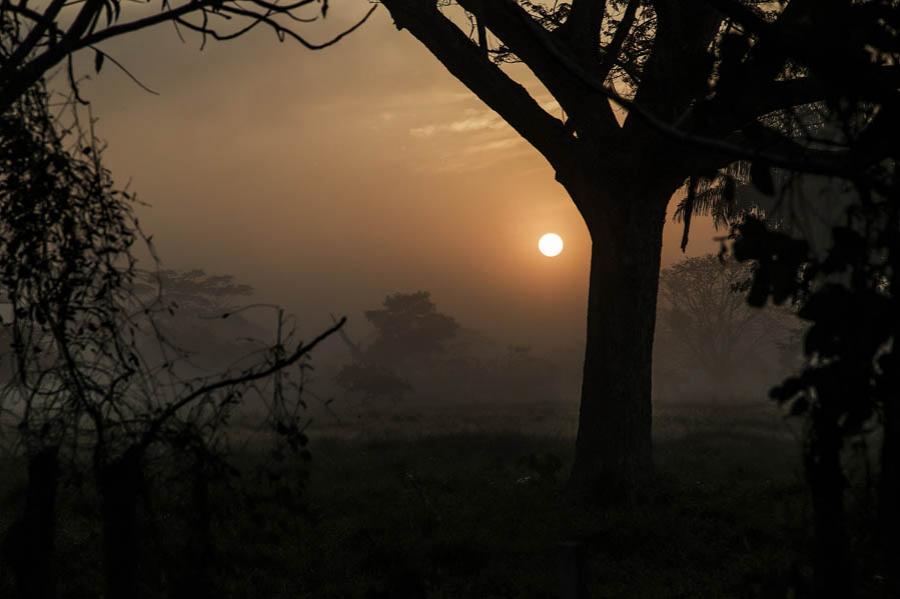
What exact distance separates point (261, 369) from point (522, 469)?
1088cm

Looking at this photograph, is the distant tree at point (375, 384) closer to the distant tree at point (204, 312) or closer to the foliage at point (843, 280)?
the distant tree at point (204, 312)

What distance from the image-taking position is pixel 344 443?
19891 mm

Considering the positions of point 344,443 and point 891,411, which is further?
point 344,443

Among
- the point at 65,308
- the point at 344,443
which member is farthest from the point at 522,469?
the point at 65,308

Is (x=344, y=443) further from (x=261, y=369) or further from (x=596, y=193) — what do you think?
(x=261, y=369)

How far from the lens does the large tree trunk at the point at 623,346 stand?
10.2 meters

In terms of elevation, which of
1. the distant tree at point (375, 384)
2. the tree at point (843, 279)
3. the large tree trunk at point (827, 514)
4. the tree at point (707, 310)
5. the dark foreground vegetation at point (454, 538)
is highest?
the tree at point (707, 310)

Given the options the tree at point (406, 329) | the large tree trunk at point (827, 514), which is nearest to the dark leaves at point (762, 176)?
the large tree trunk at point (827, 514)

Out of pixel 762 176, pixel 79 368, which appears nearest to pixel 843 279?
pixel 762 176

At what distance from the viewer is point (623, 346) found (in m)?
10.3

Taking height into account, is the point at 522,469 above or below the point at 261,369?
below

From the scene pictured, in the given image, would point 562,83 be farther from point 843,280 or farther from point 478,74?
point 843,280

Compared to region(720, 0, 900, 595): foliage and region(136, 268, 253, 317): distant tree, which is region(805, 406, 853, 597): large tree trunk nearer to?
region(720, 0, 900, 595): foliage

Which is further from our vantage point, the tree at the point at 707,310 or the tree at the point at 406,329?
the tree at the point at 406,329
